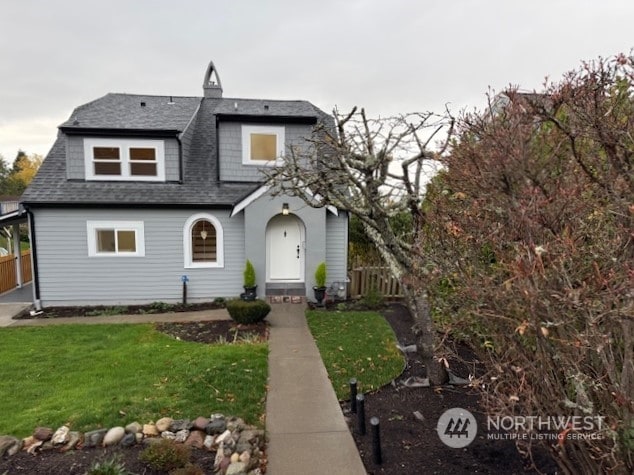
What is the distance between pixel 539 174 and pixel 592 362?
1.49 metres

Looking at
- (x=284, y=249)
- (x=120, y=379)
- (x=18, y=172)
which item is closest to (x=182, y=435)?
(x=120, y=379)

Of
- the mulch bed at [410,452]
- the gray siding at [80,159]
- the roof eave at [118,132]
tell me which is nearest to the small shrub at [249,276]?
the gray siding at [80,159]

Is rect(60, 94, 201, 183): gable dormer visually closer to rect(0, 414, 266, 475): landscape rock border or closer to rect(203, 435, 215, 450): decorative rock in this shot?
rect(0, 414, 266, 475): landscape rock border

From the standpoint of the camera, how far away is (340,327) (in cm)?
879

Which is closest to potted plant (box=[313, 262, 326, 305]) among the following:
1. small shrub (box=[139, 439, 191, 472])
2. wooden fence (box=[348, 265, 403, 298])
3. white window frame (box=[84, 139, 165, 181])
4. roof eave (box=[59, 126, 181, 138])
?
wooden fence (box=[348, 265, 403, 298])

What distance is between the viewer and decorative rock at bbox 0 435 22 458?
3.99m

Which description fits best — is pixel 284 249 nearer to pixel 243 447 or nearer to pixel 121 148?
pixel 121 148

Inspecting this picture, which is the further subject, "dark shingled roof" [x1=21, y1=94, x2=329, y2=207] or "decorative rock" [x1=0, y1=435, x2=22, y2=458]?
"dark shingled roof" [x1=21, y1=94, x2=329, y2=207]

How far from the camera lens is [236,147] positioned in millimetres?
11805

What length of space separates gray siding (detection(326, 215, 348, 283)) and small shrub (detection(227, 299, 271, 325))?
10.6 feet

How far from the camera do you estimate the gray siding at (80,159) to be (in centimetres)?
1109

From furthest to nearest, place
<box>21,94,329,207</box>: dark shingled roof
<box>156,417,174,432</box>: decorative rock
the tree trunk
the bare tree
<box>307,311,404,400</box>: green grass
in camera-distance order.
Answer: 1. <box>21,94,329,207</box>: dark shingled roof
2. <box>307,311,404,400</box>: green grass
3. the tree trunk
4. the bare tree
5. <box>156,417,174,432</box>: decorative rock

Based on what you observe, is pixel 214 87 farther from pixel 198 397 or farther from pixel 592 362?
pixel 592 362

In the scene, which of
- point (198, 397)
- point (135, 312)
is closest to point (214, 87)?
point (135, 312)
